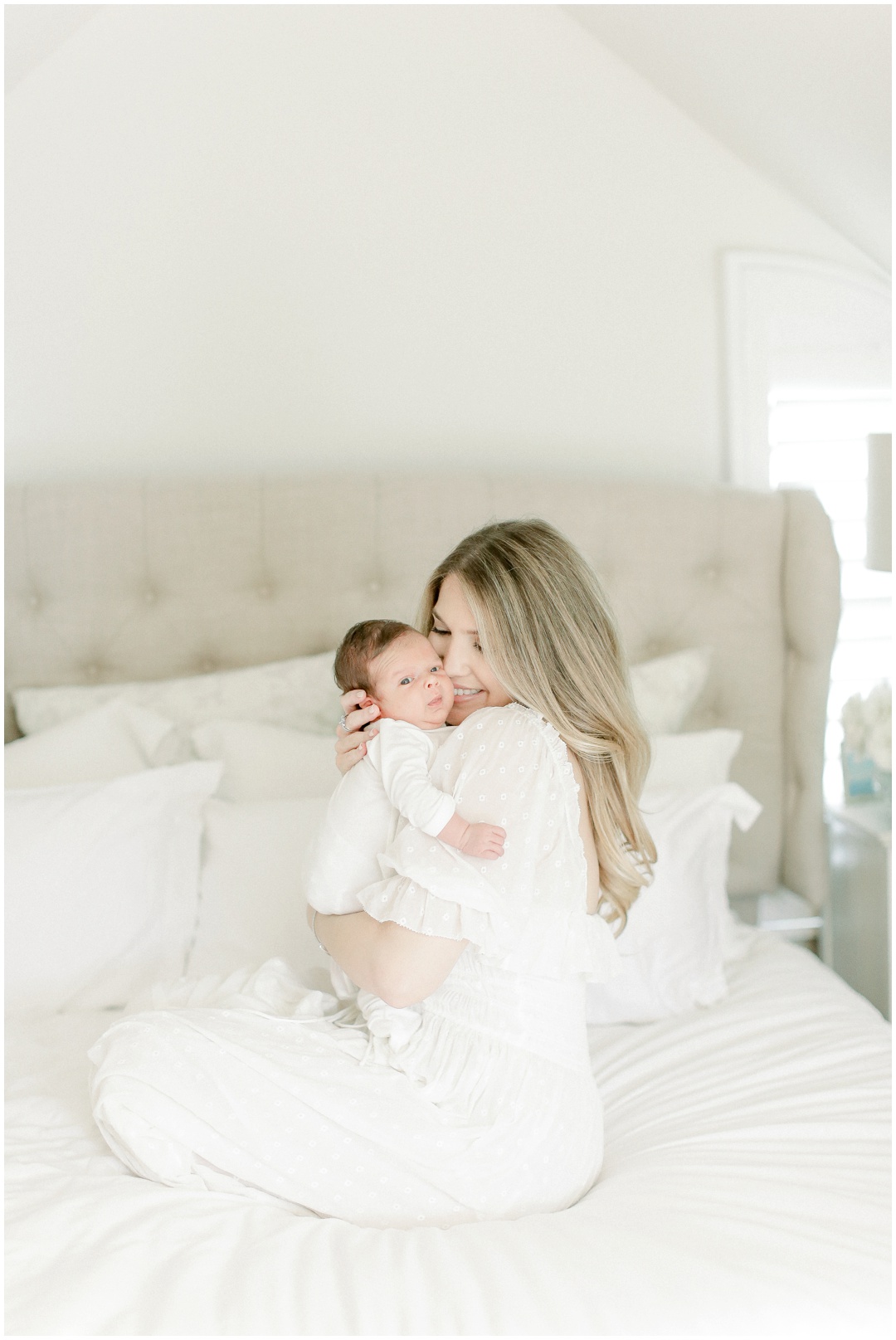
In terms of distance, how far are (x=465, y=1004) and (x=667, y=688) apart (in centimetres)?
101

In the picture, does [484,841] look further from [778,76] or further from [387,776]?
[778,76]

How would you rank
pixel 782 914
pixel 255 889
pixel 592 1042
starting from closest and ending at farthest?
pixel 592 1042 → pixel 255 889 → pixel 782 914

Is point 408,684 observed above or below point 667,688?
above

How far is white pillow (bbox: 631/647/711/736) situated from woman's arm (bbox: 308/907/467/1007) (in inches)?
38.9

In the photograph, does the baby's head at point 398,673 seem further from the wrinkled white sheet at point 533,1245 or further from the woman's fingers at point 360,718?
the wrinkled white sheet at point 533,1245

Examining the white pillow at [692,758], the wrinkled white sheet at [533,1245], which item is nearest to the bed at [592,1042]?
the wrinkled white sheet at [533,1245]

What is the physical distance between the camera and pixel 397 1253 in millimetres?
1037

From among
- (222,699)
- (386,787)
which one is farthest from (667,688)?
(386,787)

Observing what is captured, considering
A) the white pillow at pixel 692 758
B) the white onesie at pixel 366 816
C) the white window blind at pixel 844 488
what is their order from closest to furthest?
the white onesie at pixel 366 816
the white pillow at pixel 692 758
the white window blind at pixel 844 488

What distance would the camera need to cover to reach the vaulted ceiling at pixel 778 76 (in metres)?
1.89

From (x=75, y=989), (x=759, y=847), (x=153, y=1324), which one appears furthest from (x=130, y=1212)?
(x=759, y=847)

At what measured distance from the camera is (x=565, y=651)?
53.5 inches

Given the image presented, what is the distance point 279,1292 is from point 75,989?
0.87 m

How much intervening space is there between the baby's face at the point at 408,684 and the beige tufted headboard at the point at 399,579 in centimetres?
83
